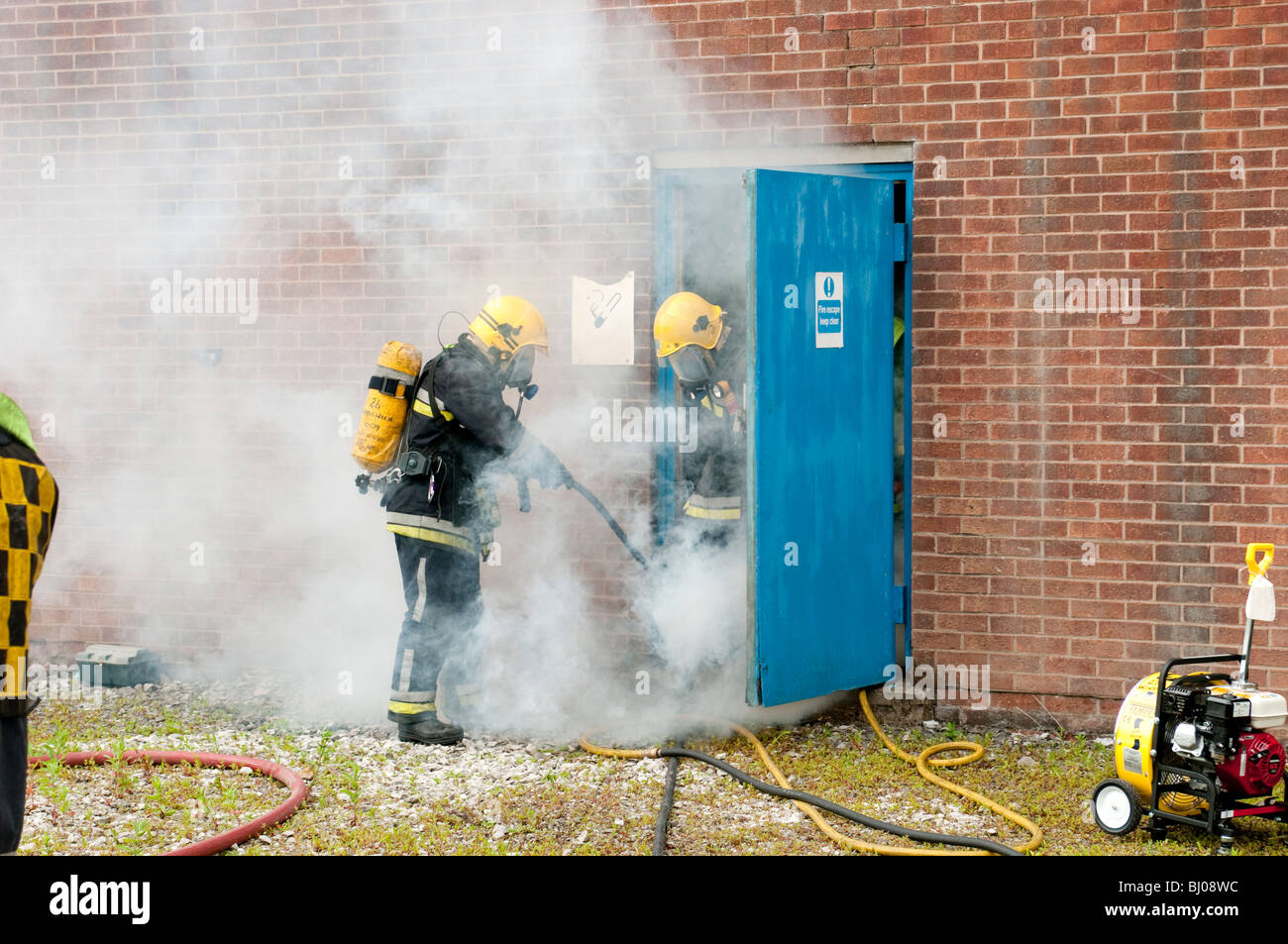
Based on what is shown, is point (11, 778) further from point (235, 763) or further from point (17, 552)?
point (235, 763)

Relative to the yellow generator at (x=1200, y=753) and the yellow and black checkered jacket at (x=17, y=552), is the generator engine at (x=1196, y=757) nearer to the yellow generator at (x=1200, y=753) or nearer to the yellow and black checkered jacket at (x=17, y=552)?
the yellow generator at (x=1200, y=753)

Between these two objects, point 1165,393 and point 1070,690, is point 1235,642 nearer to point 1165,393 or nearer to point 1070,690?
point 1070,690

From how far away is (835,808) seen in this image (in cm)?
465

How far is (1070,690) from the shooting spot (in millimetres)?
5809

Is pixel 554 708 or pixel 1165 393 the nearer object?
pixel 1165 393

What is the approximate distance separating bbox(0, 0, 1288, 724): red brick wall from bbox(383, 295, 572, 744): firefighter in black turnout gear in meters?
0.75

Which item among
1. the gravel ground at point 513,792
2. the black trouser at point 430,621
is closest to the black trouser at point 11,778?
the gravel ground at point 513,792

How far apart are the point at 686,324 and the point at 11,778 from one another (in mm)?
3841

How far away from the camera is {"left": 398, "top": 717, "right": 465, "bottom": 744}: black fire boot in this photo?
18.5ft

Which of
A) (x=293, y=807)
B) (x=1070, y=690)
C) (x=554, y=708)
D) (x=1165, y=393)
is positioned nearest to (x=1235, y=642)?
(x=1070, y=690)

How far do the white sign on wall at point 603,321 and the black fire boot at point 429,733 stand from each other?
2125 millimetres

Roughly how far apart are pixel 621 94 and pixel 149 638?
14.3 ft

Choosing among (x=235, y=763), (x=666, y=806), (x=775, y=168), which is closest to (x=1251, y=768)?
(x=666, y=806)
